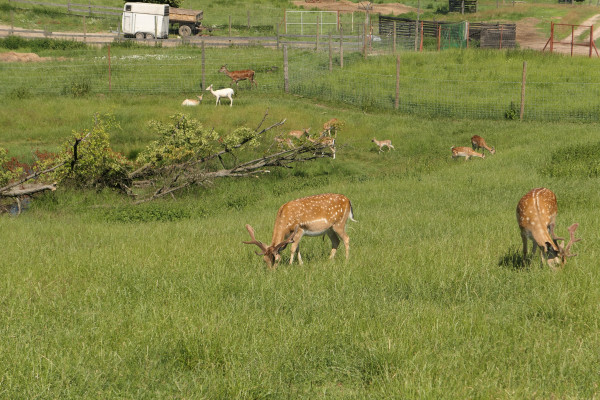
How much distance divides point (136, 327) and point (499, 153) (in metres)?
15.9

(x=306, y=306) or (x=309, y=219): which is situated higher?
(x=309, y=219)

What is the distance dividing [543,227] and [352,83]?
21.6m

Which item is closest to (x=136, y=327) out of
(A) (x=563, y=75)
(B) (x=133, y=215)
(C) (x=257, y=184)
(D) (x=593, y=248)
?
(D) (x=593, y=248)

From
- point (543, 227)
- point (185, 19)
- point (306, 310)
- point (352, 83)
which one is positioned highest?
point (185, 19)

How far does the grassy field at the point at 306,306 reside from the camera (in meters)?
5.79

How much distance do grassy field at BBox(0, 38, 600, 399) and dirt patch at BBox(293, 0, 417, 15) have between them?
179ft

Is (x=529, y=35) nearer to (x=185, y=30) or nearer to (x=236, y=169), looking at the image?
(x=185, y=30)

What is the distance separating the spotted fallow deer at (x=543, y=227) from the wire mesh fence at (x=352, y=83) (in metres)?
17.1

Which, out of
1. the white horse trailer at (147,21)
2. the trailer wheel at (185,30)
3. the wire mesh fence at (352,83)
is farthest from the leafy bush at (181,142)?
the trailer wheel at (185,30)

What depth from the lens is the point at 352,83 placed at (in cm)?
2981

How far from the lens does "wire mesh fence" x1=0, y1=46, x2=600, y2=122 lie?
26.6 metres

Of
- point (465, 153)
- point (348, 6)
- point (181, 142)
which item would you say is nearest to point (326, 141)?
point (465, 153)

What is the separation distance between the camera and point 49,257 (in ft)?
34.0

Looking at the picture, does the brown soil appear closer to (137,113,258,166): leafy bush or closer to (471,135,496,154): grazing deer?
(137,113,258,166): leafy bush
